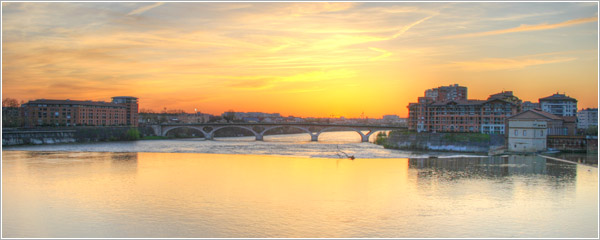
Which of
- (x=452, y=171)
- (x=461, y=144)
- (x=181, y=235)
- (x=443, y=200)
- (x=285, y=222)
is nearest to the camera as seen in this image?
(x=181, y=235)

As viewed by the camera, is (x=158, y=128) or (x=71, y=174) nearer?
(x=71, y=174)

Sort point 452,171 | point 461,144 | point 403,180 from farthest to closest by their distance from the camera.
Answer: point 461,144
point 452,171
point 403,180

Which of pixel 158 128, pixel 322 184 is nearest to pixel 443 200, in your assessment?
pixel 322 184

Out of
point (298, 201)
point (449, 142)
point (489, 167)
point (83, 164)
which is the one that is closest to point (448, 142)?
point (449, 142)

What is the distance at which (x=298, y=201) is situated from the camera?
652 inches

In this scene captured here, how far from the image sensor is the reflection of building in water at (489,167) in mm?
23641

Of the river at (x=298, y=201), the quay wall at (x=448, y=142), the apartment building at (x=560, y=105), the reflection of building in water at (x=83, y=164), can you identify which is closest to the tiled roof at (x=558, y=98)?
the apartment building at (x=560, y=105)

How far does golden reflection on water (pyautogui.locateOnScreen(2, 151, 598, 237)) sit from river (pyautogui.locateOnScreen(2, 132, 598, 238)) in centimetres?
4

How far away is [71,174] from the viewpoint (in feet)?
76.5

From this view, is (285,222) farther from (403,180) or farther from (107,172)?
(107,172)

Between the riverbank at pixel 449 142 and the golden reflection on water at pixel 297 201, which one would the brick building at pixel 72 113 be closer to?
the golden reflection on water at pixel 297 201

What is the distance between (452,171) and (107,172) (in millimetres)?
17246

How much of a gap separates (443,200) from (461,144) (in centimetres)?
2412

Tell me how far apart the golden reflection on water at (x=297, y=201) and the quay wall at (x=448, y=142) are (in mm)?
11491
